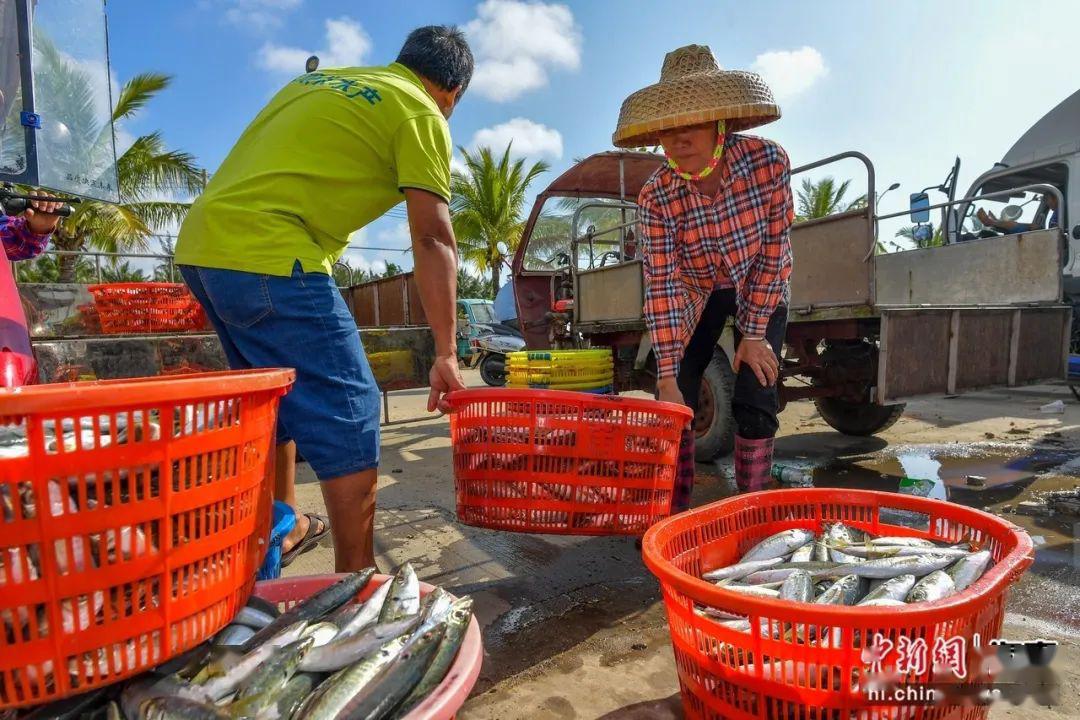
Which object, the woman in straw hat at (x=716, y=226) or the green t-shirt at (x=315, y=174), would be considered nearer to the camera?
the green t-shirt at (x=315, y=174)

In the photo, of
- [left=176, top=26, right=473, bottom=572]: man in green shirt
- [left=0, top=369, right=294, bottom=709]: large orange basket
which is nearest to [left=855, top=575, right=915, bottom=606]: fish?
[left=176, top=26, right=473, bottom=572]: man in green shirt

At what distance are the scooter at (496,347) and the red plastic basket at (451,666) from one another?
8.70 metres

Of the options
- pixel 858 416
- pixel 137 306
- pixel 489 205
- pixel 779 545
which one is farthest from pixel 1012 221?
pixel 489 205

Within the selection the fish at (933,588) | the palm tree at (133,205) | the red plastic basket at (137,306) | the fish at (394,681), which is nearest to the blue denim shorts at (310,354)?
the fish at (394,681)

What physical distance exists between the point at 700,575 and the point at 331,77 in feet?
6.80

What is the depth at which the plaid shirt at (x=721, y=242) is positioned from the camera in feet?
8.59

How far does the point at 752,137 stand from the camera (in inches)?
104

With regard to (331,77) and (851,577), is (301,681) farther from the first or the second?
(331,77)

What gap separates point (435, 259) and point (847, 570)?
1.56m

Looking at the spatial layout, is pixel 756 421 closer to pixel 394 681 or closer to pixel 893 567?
pixel 893 567

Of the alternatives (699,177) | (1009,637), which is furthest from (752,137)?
(1009,637)

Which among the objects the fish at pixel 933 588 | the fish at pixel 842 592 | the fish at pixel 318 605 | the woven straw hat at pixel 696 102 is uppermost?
the woven straw hat at pixel 696 102

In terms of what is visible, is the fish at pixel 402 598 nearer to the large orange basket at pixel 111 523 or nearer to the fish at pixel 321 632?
the fish at pixel 321 632

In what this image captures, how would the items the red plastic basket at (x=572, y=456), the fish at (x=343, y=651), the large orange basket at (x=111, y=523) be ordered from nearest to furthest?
1. the large orange basket at (x=111, y=523)
2. the fish at (x=343, y=651)
3. the red plastic basket at (x=572, y=456)
